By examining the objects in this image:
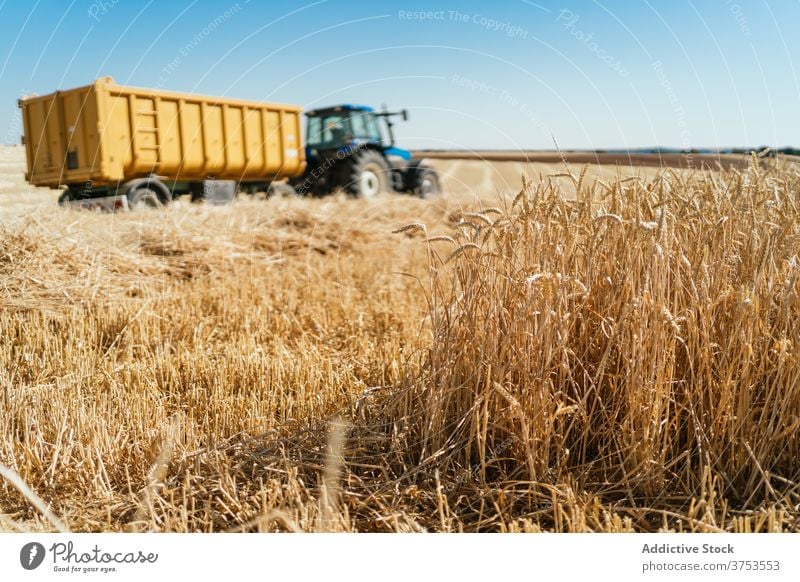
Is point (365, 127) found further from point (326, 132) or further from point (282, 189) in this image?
point (282, 189)

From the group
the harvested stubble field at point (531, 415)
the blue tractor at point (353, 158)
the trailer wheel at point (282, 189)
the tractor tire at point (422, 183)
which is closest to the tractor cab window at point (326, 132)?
the blue tractor at point (353, 158)

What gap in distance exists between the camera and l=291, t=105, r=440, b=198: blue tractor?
12.4m

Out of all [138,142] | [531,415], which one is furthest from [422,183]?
[531,415]

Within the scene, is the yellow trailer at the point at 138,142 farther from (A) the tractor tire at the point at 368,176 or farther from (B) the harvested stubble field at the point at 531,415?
(B) the harvested stubble field at the point at 531,415

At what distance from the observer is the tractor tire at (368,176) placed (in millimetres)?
12164

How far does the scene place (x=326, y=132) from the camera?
43.2 feet

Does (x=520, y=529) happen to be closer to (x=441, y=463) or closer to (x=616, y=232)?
(x=441, y=463)

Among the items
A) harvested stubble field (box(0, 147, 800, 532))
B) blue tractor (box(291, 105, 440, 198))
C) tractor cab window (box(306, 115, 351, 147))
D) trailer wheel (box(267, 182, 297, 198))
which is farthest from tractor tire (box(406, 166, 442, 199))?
harvested stubble field (box(0, 147, 800, 532))

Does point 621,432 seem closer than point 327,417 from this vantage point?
Yes

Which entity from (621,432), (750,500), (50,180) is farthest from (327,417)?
(50,180)

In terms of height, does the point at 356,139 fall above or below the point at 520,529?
above

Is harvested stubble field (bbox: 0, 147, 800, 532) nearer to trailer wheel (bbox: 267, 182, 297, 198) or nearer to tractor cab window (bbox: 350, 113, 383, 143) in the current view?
trailer wheel (bbox: 267, 182, 297, 198)
